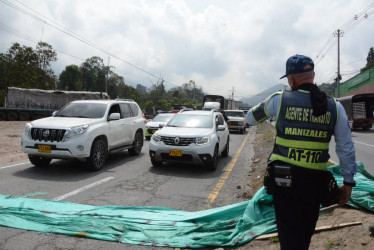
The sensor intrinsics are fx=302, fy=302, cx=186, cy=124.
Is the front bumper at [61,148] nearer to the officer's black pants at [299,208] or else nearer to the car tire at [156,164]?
the car tire at [156,164]

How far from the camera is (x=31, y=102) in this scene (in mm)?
30781

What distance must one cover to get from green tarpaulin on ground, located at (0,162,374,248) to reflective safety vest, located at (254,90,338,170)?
192cm

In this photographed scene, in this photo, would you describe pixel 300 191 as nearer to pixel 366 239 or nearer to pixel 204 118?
pixel 366 239

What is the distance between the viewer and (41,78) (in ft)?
146

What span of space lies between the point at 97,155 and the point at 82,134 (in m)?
0.81

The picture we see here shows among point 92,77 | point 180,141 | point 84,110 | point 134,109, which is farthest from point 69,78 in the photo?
point 180,141

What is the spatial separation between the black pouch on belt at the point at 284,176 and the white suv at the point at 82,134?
240 inches

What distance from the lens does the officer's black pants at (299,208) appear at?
212 centimetres

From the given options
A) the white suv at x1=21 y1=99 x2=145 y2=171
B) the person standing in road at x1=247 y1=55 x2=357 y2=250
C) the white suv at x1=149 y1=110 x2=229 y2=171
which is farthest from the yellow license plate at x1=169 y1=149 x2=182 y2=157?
the person standing in road at x1=247 y1=55 x2=357 y2=250

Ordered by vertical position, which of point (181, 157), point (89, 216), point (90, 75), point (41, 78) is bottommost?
point (89, 216)

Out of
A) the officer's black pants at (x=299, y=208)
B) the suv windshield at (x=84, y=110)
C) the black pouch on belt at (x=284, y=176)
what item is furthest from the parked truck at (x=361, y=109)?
the black pouch on belt at (x=284, y=176)

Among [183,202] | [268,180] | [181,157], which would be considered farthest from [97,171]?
[268,180]

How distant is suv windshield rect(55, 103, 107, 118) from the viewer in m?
8.62

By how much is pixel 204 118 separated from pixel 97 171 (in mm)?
3655
